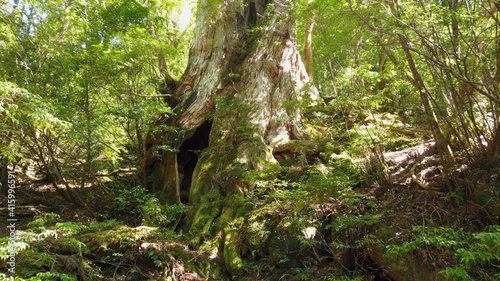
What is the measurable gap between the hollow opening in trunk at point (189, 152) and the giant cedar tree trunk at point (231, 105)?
0.04 metres

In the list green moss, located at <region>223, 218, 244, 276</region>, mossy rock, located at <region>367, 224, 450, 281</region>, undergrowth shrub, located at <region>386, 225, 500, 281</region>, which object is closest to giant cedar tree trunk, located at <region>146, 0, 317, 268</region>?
green moss, located at <region>223, 218, 244, 276</region>

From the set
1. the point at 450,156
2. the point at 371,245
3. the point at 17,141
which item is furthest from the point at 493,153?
the point at 17,141

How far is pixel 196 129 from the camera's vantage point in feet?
26.7

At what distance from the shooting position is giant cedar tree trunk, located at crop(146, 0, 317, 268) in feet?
20.6

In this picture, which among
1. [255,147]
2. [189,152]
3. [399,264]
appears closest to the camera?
[399,264]

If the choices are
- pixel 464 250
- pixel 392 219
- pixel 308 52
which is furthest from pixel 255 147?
pixel 308 52

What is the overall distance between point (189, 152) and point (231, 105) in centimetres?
206

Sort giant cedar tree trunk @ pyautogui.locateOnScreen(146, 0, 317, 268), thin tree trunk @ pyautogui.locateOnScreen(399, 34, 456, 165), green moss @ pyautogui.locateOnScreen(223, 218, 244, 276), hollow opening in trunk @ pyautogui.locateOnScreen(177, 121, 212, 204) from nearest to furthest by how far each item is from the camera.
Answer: green moss @ pyautogui.locateOnScreen(223, 218, 244, 276) → thin tree trunk @ pyautogui.locateOnScreen(399, 34, 456, 165) → giant cedar tree trunk @ pyautogui.locateOnScreen(146, 0, 317, 268) → hollow opening in trunk @ pyautogui.locateOnScreen(177, 121, 212, 204)

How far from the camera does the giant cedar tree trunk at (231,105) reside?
627 cm

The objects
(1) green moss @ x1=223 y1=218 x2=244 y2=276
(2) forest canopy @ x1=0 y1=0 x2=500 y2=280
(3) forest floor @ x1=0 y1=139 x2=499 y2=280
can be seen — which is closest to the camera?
(3) forest floor @ x1=0 y1=139 x2=499 y2=280

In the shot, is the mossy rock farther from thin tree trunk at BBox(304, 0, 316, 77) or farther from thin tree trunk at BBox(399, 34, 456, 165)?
thin tree trunk at BBox(304, 0, 316, 77)

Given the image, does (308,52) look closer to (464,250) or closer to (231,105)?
(231,105)

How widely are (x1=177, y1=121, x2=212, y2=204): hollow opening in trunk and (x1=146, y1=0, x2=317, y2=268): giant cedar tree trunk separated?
0.14 feet

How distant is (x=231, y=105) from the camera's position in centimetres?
728
